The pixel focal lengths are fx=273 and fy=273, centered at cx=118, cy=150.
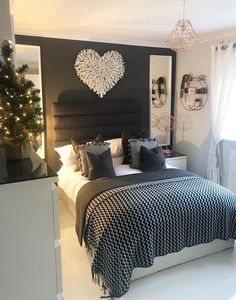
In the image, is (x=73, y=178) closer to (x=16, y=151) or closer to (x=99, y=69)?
(x=99, y=69)

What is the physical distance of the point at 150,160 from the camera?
11.7 feet

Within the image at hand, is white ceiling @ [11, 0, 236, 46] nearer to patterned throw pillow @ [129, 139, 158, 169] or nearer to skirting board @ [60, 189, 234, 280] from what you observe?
patterned throw pillow @ [129, 139, 158, 169]

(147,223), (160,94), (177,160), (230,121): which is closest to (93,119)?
(160,94)

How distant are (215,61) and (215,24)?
62 cm

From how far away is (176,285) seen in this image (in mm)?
2352

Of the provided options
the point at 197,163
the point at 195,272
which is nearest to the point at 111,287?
the point at 195,272

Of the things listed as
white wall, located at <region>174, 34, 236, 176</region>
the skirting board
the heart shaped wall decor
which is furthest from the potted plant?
white wall, located at <region>174, 34, 236, 176</region>

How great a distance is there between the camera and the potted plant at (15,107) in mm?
1484

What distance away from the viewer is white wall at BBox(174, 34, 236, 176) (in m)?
4.18

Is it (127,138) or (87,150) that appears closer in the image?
(87,150)

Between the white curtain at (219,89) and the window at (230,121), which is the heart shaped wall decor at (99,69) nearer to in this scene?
the white curtain at (219,89)

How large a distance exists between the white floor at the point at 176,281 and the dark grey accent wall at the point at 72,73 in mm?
1889

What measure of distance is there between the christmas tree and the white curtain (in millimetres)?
3018

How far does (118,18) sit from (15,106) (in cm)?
212
